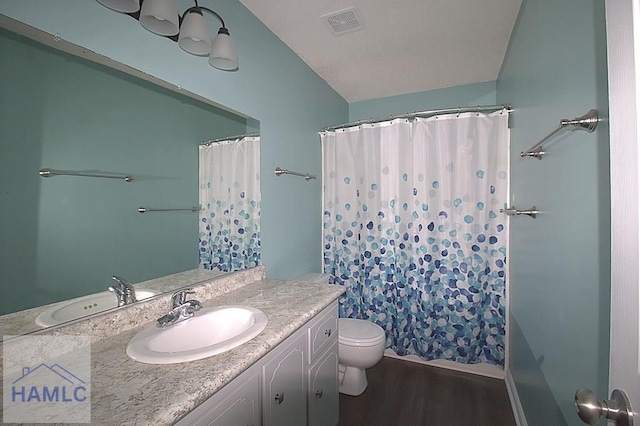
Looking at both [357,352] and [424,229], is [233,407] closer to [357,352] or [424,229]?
[357,352]

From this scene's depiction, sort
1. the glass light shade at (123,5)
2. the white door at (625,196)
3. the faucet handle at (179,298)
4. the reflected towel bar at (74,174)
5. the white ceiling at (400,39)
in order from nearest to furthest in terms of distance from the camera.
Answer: the white door at (625,196) → the reflected towel bar at (74,174) → the glass light shade at (123,5) → the faucet handle at (179,298) → the white ceiling at (400,39)

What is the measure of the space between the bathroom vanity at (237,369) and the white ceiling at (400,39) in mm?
1625

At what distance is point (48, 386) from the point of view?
698mm

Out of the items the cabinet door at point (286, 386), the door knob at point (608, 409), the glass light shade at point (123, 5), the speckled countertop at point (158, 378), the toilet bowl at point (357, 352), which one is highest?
the glass light shade at point (123, 5)

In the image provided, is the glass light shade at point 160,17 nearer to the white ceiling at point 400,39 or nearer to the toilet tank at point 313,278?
the white ceiling at point 400,39

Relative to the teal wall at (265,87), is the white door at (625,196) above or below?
below

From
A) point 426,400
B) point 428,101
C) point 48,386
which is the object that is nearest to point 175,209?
point 48,386

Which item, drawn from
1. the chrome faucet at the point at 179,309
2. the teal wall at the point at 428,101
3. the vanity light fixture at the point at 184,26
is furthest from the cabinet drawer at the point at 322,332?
the teal wall at the point at 428,101

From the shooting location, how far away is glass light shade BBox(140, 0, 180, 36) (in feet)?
3.37

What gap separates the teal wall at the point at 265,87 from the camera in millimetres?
949

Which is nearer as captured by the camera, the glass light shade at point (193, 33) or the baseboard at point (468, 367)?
the glass light shade at point (193, 33)

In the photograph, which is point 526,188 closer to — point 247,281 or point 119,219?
point 247,281

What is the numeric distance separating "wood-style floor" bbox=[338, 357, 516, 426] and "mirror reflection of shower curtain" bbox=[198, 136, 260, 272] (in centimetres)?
124

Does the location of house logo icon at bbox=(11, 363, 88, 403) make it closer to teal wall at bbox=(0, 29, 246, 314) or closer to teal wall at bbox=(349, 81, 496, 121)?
teal wall at bbox=(0, 29, 246, 314)
